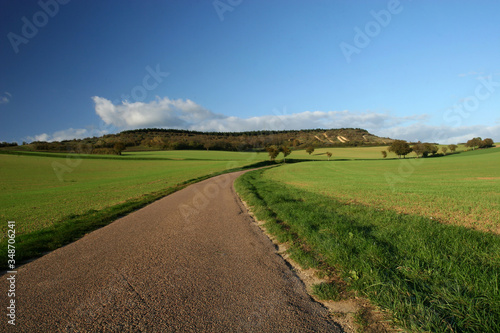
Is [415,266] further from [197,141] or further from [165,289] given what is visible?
[197,141]

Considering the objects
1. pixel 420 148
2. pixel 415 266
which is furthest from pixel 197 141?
pixel 415 266


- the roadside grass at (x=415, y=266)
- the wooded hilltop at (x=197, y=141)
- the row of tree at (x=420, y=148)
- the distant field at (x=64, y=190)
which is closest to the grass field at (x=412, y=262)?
the roadside grass at (x=415, y=266)

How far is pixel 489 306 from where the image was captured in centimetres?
312

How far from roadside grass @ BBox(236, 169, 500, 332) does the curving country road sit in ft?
2.75

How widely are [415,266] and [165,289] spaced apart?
14.5 feet

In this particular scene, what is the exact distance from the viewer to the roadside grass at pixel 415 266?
307cm

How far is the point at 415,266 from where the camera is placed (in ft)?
14.1

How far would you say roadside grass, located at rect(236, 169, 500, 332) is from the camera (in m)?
3.07

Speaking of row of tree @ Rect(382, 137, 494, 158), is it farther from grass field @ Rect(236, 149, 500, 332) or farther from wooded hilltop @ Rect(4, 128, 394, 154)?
grass field @ Rect(236, 149, 500, 332)

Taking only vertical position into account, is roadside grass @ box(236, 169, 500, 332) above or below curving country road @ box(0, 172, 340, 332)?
above

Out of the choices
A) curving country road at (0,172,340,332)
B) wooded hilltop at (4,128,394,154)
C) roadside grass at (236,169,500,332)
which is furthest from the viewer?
wooded hilltop at (4,128,394,154)

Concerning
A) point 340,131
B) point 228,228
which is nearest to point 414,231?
point 228,228

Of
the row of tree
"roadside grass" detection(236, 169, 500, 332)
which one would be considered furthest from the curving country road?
the row of tree

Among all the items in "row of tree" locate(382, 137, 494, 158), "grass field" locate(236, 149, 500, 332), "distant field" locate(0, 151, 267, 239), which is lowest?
"distant field" locate(0, 151, 267, 239)
